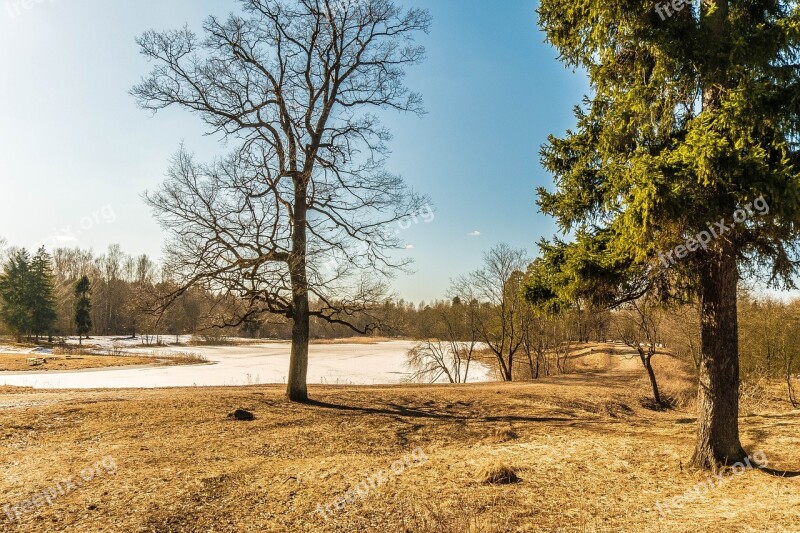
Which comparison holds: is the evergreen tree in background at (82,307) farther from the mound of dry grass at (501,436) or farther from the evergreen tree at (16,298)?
the mound of dry grass at (501,436)

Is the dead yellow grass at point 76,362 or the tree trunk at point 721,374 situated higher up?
the tree trunk at point 721,374

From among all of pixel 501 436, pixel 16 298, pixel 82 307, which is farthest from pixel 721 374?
pixel 82 307

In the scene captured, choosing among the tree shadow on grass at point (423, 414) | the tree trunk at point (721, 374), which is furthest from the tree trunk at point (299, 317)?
the tree trunk at point (721, 374)

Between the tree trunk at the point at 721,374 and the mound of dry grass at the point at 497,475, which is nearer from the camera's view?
the mound of dry grass at the point at 497,475

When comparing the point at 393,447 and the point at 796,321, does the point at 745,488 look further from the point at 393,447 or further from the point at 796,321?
the point at 796,321

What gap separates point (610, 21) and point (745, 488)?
24.0 feet

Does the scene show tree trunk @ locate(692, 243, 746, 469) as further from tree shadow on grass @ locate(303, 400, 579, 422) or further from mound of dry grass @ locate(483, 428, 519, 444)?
tree shadow on grass @ locate(303, 400, 579, 422)

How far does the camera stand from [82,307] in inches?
2000

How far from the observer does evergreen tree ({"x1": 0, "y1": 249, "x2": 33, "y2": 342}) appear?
44.9m

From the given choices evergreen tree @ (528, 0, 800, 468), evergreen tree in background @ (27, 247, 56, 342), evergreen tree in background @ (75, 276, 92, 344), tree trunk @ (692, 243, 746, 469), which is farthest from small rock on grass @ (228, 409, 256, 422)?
evergreen tree in background @ (75, 276, 92, 344)

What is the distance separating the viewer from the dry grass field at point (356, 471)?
15.6 feet

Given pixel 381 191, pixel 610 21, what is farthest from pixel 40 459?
pixel 610 21

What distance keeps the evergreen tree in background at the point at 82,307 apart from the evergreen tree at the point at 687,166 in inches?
2377

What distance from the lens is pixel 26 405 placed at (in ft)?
32.4
